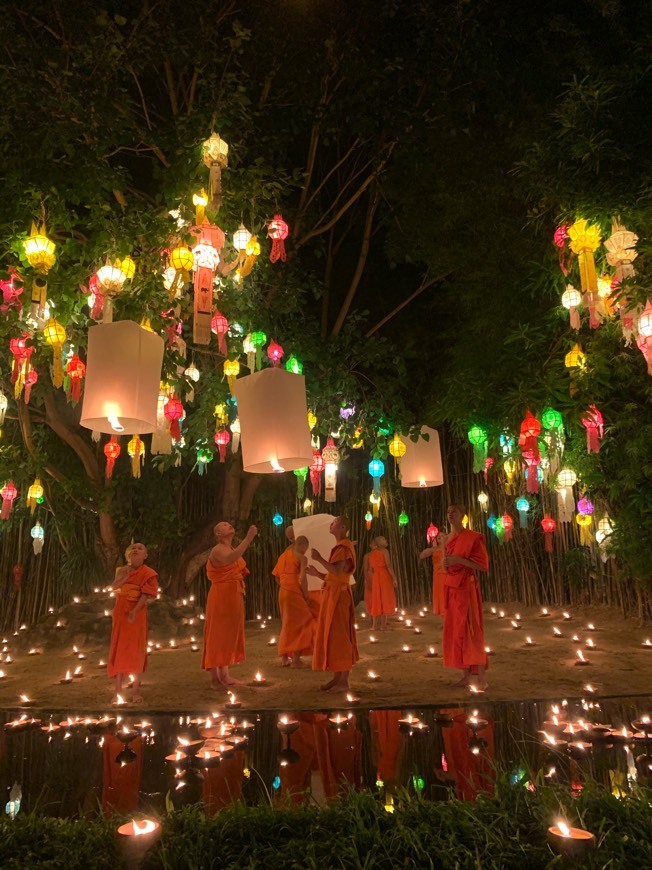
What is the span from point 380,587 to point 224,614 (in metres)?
4.19

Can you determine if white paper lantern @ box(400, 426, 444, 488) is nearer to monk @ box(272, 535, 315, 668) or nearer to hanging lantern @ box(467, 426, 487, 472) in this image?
hanging lantern @ box(467, 426, 487, 472)

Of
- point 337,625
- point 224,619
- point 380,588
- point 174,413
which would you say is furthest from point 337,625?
point 380,588

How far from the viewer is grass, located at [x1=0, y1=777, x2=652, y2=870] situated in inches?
73.2

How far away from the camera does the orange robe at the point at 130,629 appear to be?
196 inches

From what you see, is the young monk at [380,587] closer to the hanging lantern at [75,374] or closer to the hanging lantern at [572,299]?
the hanging lantern at [572,299]

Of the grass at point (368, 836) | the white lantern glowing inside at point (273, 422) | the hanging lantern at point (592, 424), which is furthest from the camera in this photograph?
the hanging lantern at point (592, 424)

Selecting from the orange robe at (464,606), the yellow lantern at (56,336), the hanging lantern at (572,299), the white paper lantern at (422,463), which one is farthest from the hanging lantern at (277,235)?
the white paper lantern at (422,463)

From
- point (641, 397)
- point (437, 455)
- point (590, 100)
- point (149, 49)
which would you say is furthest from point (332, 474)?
point (149, 49)

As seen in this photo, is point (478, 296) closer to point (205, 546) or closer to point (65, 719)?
point (205, 546)

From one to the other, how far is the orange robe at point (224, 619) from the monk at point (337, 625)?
0.69m

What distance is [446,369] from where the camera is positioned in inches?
383

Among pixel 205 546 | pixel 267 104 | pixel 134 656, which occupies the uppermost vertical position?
pixel 267 104

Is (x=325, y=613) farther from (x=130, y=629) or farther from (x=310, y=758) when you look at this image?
(x=310, y=758)

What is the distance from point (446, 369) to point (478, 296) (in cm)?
199
